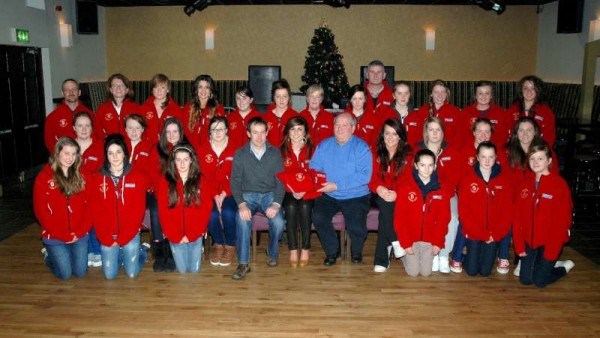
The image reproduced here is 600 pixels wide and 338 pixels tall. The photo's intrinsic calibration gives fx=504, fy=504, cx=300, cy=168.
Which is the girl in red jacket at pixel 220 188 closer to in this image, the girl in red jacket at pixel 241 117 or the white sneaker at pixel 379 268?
the girl in red jacket at pixel 241 117

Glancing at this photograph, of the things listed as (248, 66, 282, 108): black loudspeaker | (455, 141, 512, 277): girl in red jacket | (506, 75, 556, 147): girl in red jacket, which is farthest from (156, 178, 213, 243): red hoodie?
(248, 66, 282, 108): black loudspeaker

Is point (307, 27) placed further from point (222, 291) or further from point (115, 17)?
point (222, 291)

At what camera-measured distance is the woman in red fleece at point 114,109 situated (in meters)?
5.42

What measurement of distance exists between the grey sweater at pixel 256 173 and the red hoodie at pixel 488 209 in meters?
1.54

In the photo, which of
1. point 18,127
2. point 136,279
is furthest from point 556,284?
point 18,127

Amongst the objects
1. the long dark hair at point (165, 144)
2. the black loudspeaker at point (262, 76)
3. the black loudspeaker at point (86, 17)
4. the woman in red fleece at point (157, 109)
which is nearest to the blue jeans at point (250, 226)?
the long dark hair at point (165, 144)

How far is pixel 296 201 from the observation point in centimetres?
431

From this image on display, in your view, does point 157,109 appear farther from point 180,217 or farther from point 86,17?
point 86,17

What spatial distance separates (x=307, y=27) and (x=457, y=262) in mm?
8594

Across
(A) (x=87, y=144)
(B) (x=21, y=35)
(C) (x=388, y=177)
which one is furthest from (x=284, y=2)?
(C) (x=388, y=177)

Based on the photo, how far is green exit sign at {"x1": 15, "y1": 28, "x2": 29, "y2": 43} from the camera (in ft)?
25.1

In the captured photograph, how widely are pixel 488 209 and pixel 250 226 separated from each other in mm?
1934

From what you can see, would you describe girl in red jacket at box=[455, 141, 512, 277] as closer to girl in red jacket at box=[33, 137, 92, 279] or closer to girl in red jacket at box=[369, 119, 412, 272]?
girl in red jacket at box=[369, 119, 412, 272]

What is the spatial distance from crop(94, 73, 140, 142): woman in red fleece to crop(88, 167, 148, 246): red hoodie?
1554 millimetres
